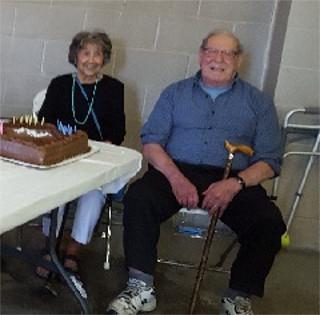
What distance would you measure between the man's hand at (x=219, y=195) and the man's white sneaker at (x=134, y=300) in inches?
15.9

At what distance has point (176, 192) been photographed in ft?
7.48

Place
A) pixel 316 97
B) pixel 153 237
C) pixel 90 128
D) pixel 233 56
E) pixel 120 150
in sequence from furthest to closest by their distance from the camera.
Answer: pixel 316 97
pixel 90 128
pixel 233 56
pixel 153 237
pixel 120 150

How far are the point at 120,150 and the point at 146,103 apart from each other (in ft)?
4.18

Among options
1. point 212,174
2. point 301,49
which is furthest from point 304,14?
point 212,174

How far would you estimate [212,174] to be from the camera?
7.97 ft

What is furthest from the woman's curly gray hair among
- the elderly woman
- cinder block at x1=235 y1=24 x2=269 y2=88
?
cinder block at x1=235 y1=24 x2=269 y2=88

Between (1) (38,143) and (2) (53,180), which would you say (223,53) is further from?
(2) (53,180)

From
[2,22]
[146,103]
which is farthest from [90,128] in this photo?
[2,22]

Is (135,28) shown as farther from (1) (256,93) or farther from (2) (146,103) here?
(1) (256,93)

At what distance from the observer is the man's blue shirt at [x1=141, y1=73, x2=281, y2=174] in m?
2.47

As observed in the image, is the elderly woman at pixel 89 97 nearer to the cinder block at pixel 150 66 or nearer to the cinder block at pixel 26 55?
the cinder block at pixel 150 66

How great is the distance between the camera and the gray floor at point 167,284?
7.23 ft

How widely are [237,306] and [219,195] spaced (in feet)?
1.43

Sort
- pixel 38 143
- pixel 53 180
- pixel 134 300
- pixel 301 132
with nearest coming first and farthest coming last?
pixel 53 180 → pixel 38 143 → pixel 134 300 → pixel 301 132
